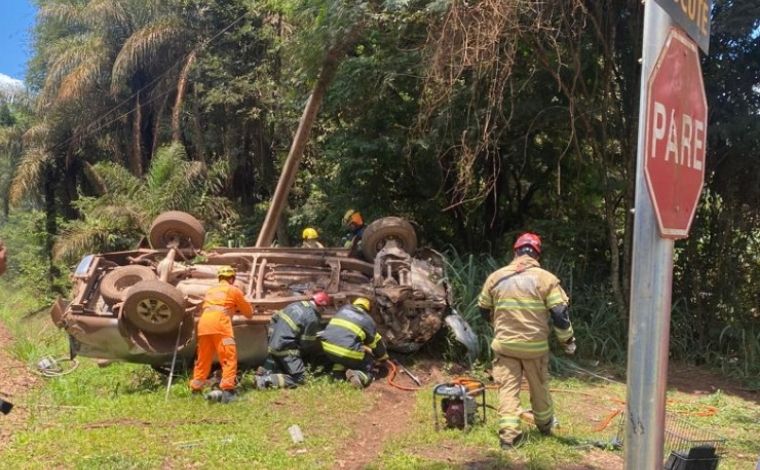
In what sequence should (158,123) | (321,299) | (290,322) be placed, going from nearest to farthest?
(290,322) → (321,299) → (158,123)

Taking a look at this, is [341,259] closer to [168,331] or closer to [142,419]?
[168,331]

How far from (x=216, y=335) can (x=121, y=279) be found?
5.81 feet

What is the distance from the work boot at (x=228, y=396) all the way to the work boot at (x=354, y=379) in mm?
1268

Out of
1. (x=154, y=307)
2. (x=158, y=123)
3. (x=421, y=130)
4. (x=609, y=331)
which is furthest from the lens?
(x=158, y=123)

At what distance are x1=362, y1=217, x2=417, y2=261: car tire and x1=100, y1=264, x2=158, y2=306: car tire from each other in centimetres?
285

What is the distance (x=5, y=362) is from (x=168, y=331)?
385 centimetres

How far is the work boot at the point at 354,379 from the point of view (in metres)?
7.62

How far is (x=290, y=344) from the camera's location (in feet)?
25.5

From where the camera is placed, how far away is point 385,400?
742 centimetres

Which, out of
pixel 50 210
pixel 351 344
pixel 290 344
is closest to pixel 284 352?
pixel 290 344

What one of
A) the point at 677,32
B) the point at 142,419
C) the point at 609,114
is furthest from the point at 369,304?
the point at 677,32

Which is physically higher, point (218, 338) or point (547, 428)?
point (218, 338)

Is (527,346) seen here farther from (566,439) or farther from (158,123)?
(158,123)

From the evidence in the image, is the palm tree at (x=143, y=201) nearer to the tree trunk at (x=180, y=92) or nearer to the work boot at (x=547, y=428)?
the tree trunk at (x=180, y=92)
